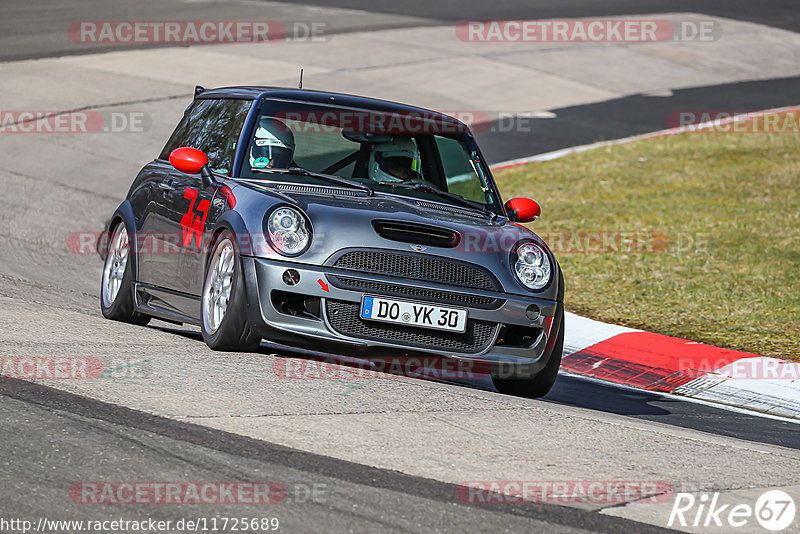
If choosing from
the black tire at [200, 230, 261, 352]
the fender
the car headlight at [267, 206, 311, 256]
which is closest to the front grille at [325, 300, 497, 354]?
the car headlight at [267, 206, 311, 256]

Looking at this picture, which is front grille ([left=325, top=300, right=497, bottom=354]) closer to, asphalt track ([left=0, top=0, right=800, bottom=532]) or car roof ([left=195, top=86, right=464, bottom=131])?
asphalt track ([left=0, top=0, right=800, bottom=532])

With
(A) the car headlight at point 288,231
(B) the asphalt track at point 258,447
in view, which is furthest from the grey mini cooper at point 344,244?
(B) the asphalt track at point 258,447

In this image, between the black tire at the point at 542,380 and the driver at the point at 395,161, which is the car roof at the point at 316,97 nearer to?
the driver at the point at 395,161

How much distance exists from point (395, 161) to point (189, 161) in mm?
1245

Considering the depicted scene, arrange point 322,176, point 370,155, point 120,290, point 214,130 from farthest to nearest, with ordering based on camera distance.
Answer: point 120,290, point 214,130, point 370,155, point 322,176

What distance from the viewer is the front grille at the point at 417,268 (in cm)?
643

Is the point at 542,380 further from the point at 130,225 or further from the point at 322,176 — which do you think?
the point at 130,225

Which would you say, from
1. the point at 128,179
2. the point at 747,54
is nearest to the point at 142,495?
the point at 128,179

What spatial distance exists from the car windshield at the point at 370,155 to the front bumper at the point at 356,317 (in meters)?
0.91

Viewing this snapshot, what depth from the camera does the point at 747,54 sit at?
27.5 metres

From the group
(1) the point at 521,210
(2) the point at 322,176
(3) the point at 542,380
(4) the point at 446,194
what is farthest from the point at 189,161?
(3) the point at 542,380

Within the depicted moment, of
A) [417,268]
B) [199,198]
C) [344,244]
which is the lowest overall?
[417,268]

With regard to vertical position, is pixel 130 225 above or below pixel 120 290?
above

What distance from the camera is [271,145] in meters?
7.34
